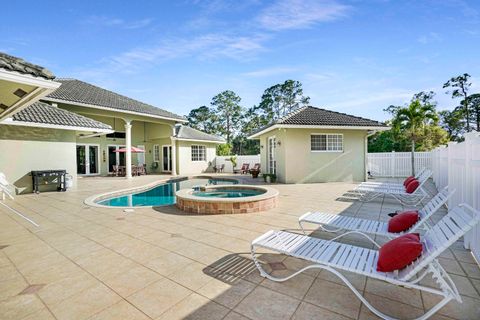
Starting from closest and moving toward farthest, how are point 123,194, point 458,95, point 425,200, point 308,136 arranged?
point 425,200 → point 123,194 → point 308,136 → point 458,95

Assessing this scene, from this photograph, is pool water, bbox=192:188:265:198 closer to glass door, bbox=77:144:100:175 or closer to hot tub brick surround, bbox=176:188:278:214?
hot tub brick surround, bbox=176:188:278:214

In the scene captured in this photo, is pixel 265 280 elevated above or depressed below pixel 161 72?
below

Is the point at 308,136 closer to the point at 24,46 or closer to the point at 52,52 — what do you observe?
the point at 52,52

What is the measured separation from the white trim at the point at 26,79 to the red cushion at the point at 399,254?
5.77 metres

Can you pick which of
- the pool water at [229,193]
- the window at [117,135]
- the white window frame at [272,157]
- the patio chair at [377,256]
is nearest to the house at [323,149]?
the white window frame at [272,157]

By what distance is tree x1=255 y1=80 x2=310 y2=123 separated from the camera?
42.9m

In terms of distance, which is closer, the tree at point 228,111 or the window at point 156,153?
the window at point 156,153

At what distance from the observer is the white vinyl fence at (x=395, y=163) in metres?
16.5

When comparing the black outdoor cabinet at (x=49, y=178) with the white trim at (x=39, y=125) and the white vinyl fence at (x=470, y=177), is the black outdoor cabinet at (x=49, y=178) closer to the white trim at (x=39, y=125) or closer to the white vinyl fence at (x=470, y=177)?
the white trim at (x=39, y=125)

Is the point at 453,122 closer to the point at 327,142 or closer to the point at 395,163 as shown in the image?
the point at 395,163

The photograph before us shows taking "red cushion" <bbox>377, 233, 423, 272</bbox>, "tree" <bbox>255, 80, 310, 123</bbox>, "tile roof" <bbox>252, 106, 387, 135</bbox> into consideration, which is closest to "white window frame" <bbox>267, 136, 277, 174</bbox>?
"tile roof" <bbox>252, 106, 387, 135</bbox>

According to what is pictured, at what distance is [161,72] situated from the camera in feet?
54.5

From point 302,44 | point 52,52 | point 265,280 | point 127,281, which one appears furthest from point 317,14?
point 52,52

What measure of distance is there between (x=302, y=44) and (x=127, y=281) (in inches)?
487
